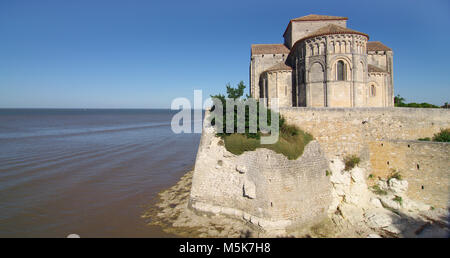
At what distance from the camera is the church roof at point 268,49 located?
63.8ft

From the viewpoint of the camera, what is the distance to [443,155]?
10.5m

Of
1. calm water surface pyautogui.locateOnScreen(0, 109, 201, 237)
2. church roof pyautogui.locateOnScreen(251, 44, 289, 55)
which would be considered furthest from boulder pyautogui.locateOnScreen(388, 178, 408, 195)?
church roof pyautogui.locateOnScreen(251, 44, 289, 55)

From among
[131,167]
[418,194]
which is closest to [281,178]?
[418,194]

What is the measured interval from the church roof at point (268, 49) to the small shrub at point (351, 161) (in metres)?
11.2

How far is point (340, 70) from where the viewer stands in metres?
14.5

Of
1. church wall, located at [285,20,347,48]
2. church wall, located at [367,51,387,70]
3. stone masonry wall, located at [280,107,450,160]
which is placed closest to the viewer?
stone masonry wall, located at [280,107,450,160]

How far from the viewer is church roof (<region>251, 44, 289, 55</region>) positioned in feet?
63.8

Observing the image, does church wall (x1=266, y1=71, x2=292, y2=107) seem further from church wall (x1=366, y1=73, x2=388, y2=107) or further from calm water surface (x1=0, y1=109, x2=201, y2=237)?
calm water surface (x1=0, y1=109, x2=201, y2=237)

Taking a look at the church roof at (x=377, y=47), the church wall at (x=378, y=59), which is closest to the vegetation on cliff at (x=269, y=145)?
the church wall at (x=378, y=59)

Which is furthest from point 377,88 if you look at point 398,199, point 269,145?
point 269,145

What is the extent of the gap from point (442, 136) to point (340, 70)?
6605 mm

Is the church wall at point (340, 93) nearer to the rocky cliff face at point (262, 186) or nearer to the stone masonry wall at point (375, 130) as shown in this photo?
the stone masonry wall at point (375, 130)

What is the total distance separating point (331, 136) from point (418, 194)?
498 cm

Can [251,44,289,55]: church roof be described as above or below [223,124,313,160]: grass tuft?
above
